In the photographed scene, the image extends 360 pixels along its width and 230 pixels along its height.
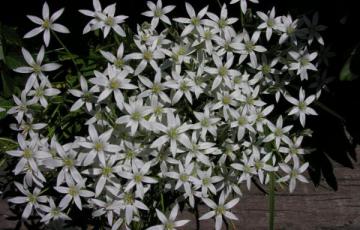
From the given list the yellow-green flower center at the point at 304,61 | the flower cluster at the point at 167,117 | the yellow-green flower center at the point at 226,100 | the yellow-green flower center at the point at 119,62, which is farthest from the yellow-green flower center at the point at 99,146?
the yellow-green flower center at the point at 304,61

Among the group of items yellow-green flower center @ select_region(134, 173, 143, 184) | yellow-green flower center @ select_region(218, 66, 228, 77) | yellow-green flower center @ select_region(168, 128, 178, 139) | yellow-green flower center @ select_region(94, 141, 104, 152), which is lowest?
yellow-green flower center @ select_region(134, 173, 143, 184)

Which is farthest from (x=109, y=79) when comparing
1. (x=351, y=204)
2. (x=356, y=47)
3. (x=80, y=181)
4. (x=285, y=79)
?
(x=351, y=204)

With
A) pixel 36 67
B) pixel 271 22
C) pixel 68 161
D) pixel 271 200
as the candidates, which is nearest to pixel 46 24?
pixel 36 67

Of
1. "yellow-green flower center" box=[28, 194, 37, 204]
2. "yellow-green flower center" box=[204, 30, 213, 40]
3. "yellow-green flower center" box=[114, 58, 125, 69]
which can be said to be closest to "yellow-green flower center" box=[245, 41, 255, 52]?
"yellow-green flower center" box=[204, 30, 213, 40]

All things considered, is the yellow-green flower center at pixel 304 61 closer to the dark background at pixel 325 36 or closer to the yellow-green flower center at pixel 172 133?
the dark background at pixel 325 36

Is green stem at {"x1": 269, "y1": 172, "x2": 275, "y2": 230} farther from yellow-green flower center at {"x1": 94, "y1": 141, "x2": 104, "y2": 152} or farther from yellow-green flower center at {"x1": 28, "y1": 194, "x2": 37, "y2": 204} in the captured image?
yellow-green flower center at {"x1": 28, "y1": 194, "x2": 37, "y2": 204}

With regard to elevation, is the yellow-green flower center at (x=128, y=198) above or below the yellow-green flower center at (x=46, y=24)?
below

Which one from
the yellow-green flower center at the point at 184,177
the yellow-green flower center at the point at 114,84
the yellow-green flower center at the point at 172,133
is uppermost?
the yellow-green flower center at the point at 114,84

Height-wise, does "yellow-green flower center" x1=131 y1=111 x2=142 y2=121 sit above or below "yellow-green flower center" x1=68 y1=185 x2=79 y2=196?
above
